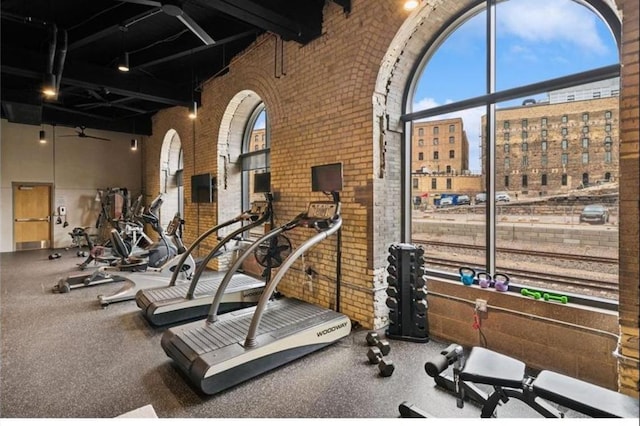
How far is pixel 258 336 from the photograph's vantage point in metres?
2.91

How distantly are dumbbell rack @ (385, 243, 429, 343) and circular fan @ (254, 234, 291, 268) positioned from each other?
127cm

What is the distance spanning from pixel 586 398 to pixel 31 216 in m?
12.5

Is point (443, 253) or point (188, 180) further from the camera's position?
point (188, 180)

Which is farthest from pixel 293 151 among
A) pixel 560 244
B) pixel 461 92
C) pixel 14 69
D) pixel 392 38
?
pixel 14 69

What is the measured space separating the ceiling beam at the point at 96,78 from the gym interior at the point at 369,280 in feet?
0.14

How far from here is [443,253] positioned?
4176mm

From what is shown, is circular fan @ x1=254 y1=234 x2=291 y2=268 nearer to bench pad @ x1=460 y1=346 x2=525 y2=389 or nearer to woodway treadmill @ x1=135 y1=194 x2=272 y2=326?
woodway treadmill @ x1=135 y1=194 x2=272 y2=326

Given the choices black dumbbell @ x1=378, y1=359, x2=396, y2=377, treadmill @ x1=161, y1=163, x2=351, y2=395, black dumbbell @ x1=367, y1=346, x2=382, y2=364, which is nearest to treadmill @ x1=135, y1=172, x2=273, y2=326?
treadmill @ x1=161, y1=163, x2=351, y2=395

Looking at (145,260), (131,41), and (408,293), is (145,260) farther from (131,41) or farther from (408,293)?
(408,293)

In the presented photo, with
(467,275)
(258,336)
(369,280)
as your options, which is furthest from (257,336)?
(467,275)

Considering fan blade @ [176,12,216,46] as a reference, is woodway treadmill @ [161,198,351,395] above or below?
below

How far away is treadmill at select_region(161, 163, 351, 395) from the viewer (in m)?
2.53
